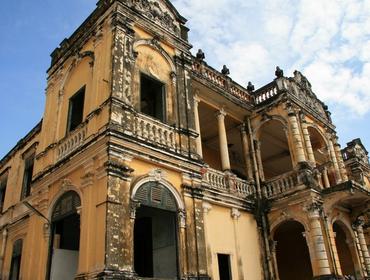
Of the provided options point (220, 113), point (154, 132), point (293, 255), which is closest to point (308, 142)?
point (220, 113)

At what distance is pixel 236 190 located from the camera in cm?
1425

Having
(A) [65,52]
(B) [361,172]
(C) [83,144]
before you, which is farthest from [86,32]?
(B) [361,172]

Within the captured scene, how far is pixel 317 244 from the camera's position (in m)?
12.9

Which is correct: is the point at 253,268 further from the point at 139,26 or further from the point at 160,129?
the point at 139,26

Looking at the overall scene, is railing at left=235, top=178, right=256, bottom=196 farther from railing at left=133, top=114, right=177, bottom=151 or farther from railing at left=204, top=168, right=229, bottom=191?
railing at left=133, top=114, right=177, bottom=151

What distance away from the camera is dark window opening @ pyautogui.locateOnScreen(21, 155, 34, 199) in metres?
15.7

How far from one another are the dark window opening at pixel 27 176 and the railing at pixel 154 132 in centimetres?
724

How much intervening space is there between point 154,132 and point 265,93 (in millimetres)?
7201

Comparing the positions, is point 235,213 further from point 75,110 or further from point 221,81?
point 75,110

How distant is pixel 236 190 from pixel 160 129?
4434 mm

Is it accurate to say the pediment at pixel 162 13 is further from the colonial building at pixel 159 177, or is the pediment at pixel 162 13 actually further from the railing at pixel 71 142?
the railing at pixel 71 142

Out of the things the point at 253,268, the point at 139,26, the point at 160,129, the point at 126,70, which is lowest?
the point at 253,268

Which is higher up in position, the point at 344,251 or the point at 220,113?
the point at 220,113

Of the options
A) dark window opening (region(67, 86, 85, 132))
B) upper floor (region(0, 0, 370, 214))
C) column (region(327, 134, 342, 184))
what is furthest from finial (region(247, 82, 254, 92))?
dark window opening (region(67, 86, 85, 132))
